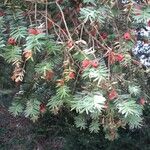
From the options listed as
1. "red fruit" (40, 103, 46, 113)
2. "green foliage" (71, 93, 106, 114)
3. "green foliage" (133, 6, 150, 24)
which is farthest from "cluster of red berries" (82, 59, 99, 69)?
"red fruit" (40, 103, 46, 113)

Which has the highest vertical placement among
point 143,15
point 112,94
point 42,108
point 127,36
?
point 143,15

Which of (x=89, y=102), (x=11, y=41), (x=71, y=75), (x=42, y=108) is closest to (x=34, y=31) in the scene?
(x=11, y=41)

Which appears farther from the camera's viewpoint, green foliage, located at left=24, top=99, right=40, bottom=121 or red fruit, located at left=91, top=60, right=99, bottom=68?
green foliage, located at left=24, top=99, right=40, bottom=121

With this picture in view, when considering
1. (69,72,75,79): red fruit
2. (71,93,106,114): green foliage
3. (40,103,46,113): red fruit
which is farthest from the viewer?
(40,103,46,113): red fruit

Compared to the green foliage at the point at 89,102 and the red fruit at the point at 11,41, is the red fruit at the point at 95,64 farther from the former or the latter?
the red fruit at the point at 11,41

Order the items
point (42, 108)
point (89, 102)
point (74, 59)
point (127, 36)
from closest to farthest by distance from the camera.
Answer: point (89, 102) → point (74, 59) → point (127, 36) → point (42, 108)

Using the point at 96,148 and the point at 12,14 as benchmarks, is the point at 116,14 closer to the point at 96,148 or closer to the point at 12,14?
the point at 12,14

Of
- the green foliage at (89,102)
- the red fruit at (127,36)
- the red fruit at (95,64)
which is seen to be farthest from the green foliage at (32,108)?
the red fruit at (127,36)

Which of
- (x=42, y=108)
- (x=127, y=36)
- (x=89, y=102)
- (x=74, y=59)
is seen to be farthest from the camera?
(x=42, y=108)

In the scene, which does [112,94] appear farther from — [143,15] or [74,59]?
[143,15]

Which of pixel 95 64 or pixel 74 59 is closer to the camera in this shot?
pixel 95 64

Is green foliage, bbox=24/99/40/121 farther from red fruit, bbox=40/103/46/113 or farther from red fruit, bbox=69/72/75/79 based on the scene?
red fruit, bbox=69/72/75/79

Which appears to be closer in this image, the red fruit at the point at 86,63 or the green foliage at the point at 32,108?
the red fruit at the point at 86,63

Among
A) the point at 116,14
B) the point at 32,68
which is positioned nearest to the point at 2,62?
the point at 32,68
